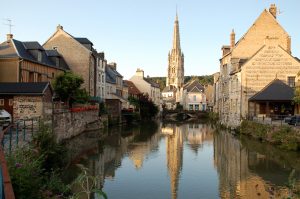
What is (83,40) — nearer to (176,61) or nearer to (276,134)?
(276,134)

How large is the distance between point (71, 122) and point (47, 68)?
692cm

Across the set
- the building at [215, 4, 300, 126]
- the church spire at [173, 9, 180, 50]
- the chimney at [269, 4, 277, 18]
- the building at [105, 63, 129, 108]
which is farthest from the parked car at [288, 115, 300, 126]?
the church spire at [173, 9, 180, 50]

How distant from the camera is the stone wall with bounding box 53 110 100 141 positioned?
76.1ft

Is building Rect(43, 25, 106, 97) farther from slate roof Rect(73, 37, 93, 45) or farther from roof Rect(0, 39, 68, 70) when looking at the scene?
roof Rect(0, 39, 68, 70)

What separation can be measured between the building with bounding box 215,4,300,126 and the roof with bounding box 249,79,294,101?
0.75m

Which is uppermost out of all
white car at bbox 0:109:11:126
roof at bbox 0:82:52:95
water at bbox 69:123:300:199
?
roof at bbox 0:82:52:95

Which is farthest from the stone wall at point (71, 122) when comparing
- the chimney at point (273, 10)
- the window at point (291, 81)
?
the chimney at point (273, 10)

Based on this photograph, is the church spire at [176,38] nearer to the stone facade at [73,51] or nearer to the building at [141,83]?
the building at [141,83]

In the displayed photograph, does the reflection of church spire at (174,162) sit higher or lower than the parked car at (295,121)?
lower

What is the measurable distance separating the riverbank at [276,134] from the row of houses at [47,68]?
15.0m

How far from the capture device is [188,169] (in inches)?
714

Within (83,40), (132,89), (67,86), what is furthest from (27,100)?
(132,89)

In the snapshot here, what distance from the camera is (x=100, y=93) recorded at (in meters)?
45.1

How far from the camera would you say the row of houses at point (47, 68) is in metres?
21.2
